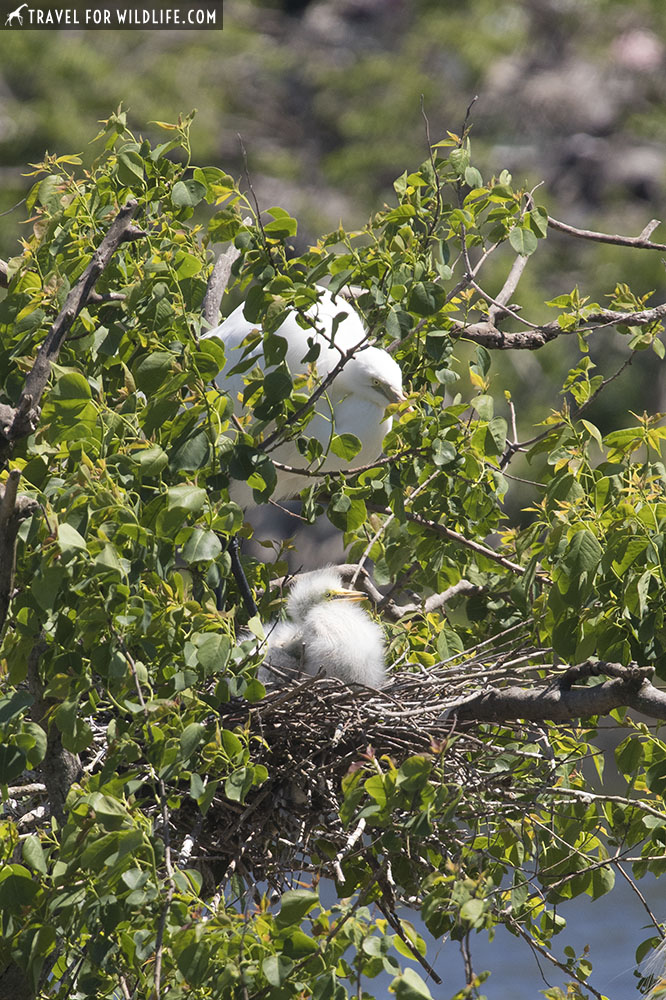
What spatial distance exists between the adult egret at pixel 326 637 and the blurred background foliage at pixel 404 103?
15.5 ft

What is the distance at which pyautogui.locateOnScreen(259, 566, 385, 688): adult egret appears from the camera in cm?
151

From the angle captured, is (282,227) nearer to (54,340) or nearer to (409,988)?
(54,340)

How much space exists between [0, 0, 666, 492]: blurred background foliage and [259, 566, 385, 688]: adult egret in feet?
15.5

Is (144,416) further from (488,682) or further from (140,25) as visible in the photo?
(140,25)

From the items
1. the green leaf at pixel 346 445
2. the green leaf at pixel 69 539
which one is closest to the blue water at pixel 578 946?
the green leaf at pixel 346 445

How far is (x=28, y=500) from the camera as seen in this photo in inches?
37.5

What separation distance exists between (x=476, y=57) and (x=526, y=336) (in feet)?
25.5

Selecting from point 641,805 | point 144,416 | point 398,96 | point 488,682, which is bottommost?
point 641,805

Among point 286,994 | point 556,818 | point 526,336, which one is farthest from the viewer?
point 526,336

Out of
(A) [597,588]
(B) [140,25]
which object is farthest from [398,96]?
(A) [597,588]

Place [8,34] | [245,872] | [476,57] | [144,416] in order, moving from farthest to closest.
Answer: [476,57], [8,34], [245,872], [144,416]

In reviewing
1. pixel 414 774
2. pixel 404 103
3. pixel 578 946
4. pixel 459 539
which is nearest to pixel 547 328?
pixel 459 539

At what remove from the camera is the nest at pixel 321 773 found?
1.26 metres

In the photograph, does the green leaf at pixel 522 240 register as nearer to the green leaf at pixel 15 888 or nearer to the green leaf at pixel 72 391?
the green leaf at pixel 72 391
